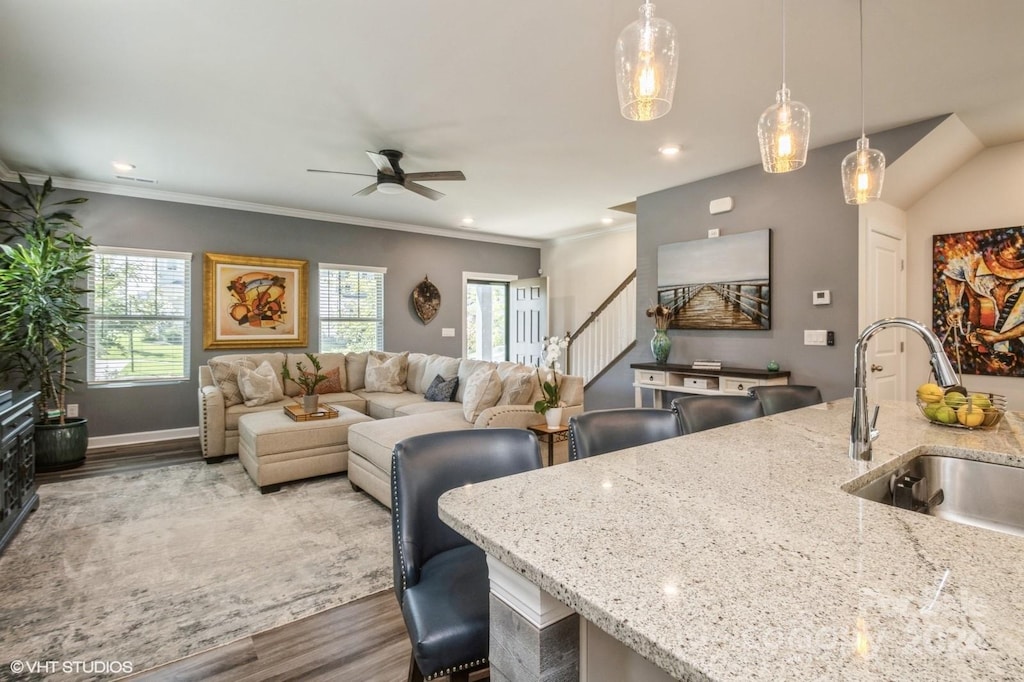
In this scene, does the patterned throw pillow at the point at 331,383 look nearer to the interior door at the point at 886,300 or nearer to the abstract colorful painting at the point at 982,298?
the interior door at the point at 886,300

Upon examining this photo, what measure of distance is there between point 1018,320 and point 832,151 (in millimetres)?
1968

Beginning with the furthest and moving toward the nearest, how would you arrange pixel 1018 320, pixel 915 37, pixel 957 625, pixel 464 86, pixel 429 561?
pixel 1018 320
pixel 464 86
pixel 915 37
pixel 429 561
pixel 957 625

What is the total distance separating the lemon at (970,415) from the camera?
176 cm

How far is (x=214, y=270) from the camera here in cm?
564

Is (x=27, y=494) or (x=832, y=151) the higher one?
(x=832, y=151)

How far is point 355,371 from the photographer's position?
5.95 m

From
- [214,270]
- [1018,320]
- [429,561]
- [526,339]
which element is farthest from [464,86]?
[526,339]

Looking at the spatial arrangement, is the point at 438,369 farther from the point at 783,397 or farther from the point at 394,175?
the point at 783,397

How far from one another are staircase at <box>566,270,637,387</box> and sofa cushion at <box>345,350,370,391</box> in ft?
8.52

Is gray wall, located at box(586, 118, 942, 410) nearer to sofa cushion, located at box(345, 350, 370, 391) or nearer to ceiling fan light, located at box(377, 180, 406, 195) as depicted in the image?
ceiling fan light, located at box(377, 180, 406, 195)

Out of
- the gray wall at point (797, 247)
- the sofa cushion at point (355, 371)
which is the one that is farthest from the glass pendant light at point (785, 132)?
the sofa cushion at point (355, 371)

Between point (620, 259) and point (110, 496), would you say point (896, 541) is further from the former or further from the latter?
point (620, 259)

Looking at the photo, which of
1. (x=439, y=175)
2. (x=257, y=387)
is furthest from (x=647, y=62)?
(x=257, y=387)

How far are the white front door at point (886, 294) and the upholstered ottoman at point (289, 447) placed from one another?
423 centimetres
